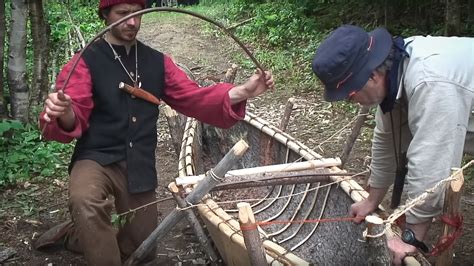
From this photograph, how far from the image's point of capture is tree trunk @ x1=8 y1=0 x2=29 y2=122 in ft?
17.7

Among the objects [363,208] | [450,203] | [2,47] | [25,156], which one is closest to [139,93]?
[363,208]

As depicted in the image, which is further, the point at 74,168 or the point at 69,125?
the point at 74,168

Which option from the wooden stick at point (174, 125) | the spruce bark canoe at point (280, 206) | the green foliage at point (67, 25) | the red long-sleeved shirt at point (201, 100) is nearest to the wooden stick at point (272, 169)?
the spruce bark canoe at point (280, 206)

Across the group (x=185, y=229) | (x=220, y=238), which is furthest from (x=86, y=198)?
(x=185, y=229)

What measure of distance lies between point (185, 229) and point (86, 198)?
59.3 inches

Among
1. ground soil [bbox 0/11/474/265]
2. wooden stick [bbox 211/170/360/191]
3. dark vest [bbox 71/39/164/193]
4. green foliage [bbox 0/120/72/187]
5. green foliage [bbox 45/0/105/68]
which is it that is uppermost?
green foliage [bbox 45/0/105/68]

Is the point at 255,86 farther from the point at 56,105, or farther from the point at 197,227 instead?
the point at 56,105

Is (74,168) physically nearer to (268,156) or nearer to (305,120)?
(268,156)

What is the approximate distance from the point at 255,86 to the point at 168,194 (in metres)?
2.20

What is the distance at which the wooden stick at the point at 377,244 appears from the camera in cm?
227

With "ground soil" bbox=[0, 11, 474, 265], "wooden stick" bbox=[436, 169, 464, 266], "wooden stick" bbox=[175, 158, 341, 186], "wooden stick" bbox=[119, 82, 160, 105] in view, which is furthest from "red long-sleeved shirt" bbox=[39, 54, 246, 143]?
"wooden stick" bbox=[436, 169, 464, 266]

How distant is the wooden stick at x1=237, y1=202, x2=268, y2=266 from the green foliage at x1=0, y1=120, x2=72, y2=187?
3.22 meters

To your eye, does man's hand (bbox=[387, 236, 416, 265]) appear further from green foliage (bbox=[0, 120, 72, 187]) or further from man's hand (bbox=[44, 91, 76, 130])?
green foliage (bbox=[0, 120, 72, 187])

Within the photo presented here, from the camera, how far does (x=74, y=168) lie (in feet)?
10.9
